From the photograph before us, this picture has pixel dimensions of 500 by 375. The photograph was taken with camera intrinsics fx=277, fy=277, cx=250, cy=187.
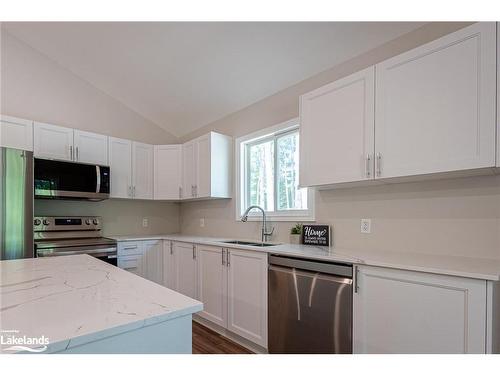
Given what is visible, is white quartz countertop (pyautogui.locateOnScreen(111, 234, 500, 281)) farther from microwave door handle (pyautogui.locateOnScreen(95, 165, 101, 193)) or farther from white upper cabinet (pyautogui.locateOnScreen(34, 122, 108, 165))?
white upper cabinet (pyautogui.locateOnScreen(34, 122, 108, 165))

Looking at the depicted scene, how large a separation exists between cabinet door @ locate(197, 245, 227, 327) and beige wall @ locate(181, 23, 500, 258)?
2.11ft

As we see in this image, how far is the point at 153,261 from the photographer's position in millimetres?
3457

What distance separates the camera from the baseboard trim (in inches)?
90.5

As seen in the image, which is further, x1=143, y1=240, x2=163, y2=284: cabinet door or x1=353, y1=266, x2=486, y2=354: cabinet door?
x1=143, y1=240, x2=163, y2=284: cabinet door

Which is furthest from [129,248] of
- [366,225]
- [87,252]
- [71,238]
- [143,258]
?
[366,225]

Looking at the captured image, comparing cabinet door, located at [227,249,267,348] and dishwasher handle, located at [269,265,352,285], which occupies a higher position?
dishwasher handle, located at [269,265,352,285]

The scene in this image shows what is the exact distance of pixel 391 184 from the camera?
6.55 ft

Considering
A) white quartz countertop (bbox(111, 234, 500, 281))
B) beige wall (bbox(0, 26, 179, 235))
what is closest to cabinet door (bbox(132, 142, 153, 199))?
beige wall (bbox(0, 26, 179, 235))

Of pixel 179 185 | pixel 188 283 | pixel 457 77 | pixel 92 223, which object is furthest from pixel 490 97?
pixel 92 223

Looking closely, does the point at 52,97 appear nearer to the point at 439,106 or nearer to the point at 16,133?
the point at 16,133

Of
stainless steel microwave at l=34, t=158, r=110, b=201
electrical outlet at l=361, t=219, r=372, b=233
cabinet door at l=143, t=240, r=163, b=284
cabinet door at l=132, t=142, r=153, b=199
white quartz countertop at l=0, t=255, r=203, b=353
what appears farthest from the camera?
cabinet door at l=132, t=142, r=153, b=199

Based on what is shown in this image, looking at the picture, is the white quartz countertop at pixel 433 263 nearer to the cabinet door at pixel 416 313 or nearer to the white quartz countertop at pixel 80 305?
the cabinet door at pixel 416 313

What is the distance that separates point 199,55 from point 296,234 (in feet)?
6.54
